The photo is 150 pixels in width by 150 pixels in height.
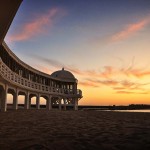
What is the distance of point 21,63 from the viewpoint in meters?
32.5

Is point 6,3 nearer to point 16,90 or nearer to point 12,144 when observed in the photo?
point 12,144

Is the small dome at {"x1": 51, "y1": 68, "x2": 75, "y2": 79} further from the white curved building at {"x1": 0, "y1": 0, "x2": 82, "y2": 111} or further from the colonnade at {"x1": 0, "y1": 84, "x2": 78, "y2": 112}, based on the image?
the colonnade at {"x1": 0, "y1": 84, "x2": 78, "y2": 112}

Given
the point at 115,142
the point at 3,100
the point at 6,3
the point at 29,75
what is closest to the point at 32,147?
the point at 115,142

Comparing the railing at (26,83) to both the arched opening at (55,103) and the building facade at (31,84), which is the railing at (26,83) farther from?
the arched opening at (55,103)

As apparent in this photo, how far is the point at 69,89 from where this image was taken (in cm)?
4788

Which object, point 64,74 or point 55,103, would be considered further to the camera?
point 64,74

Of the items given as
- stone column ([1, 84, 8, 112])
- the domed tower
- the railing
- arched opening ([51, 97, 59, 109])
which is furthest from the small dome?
stone column ([1, 84, 8, 112])

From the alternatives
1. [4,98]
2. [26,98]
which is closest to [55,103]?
[26,98]

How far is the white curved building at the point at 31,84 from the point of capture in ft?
86.1

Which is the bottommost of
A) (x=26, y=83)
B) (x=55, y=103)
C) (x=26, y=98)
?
(x=55, y=103)

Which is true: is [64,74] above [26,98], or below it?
above

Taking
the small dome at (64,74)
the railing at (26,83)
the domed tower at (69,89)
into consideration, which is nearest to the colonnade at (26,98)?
the domed tower at (69,89)

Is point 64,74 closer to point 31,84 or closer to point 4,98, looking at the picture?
point 31,84

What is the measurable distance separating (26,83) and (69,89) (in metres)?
16.0
